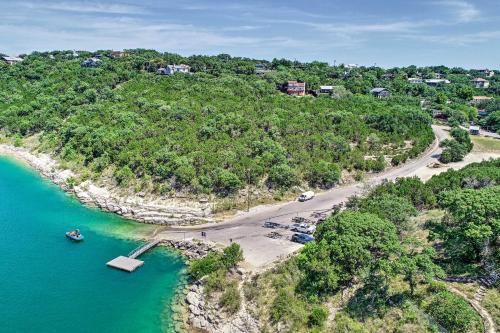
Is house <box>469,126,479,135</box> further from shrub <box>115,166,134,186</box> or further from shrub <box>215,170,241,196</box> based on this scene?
shrub <box>115,166,134,186</box>

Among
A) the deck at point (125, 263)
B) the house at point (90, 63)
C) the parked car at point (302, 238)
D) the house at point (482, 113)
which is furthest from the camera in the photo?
the house at point (90, 63)

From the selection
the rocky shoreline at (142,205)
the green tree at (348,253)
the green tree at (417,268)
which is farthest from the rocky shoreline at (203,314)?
the rocky shoreline at (142,205)

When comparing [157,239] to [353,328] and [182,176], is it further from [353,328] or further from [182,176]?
[353,328]

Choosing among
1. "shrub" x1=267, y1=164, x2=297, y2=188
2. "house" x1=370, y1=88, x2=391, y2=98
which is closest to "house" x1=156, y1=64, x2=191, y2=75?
"house" x1=370, y1=88, x2=391, y2=98

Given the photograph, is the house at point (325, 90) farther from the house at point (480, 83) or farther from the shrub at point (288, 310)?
the shrub at point (288, 310)

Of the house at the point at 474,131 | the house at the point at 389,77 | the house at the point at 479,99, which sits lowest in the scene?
the house at the point at 474,131

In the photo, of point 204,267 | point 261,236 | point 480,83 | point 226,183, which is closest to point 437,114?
point 480,83

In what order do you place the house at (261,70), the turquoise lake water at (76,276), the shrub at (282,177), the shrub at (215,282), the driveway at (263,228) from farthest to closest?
1. the house at (261,70)
2. the shrub at (282,177)
3. the driveway at (263,228)
4. the shrub at (215,282)
5. the turquoise lake water at (76,276)
